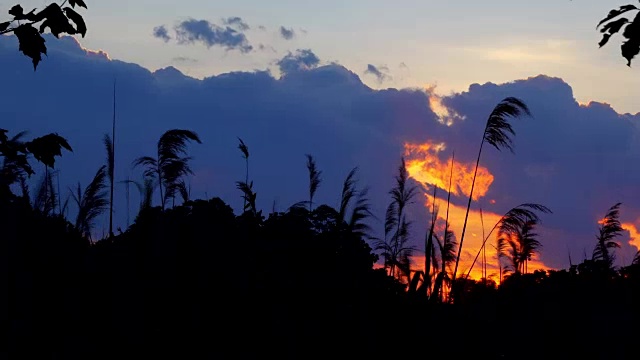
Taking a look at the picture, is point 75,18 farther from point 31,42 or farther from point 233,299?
point 233,299

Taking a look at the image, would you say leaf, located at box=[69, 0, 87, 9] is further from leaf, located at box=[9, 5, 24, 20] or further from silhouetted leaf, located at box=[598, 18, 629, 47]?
silhouetted leaf, located at box=[598, 18, 629, 47]

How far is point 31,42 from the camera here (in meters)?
5.33

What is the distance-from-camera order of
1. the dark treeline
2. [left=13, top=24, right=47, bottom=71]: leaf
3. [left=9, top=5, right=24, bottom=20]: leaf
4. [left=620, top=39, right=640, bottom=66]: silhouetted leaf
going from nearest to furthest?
[left=620, top=39, right=640, bottom=66]: silhouetted leaf → [left=13, top=24, right=47, bottom=71]: leaf → [left=9, top=5, right=24, bottom=20]: leaf → the dark treeline

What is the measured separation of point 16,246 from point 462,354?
15.9 ft

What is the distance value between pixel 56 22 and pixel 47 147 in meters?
0.88

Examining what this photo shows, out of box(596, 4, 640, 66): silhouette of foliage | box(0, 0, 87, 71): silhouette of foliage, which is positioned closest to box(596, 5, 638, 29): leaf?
box(596, 4, 640, 66): silhouette of foliage

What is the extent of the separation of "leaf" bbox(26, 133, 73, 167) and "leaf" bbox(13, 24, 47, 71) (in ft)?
1.95

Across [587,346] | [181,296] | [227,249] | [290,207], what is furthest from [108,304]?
[587,346]

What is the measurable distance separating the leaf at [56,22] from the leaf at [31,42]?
2.7 inches

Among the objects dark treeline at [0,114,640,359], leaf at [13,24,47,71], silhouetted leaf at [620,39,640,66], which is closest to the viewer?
silhouetted leaf at [620,39,640,66]

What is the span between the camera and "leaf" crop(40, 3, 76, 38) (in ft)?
17.4

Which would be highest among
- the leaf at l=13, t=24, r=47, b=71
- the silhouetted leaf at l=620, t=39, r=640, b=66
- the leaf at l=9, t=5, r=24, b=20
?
the leaf at l=9, t=5, r=24, b=20

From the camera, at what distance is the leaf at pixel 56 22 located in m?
5.30

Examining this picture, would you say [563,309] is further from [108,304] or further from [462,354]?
[108,304]
